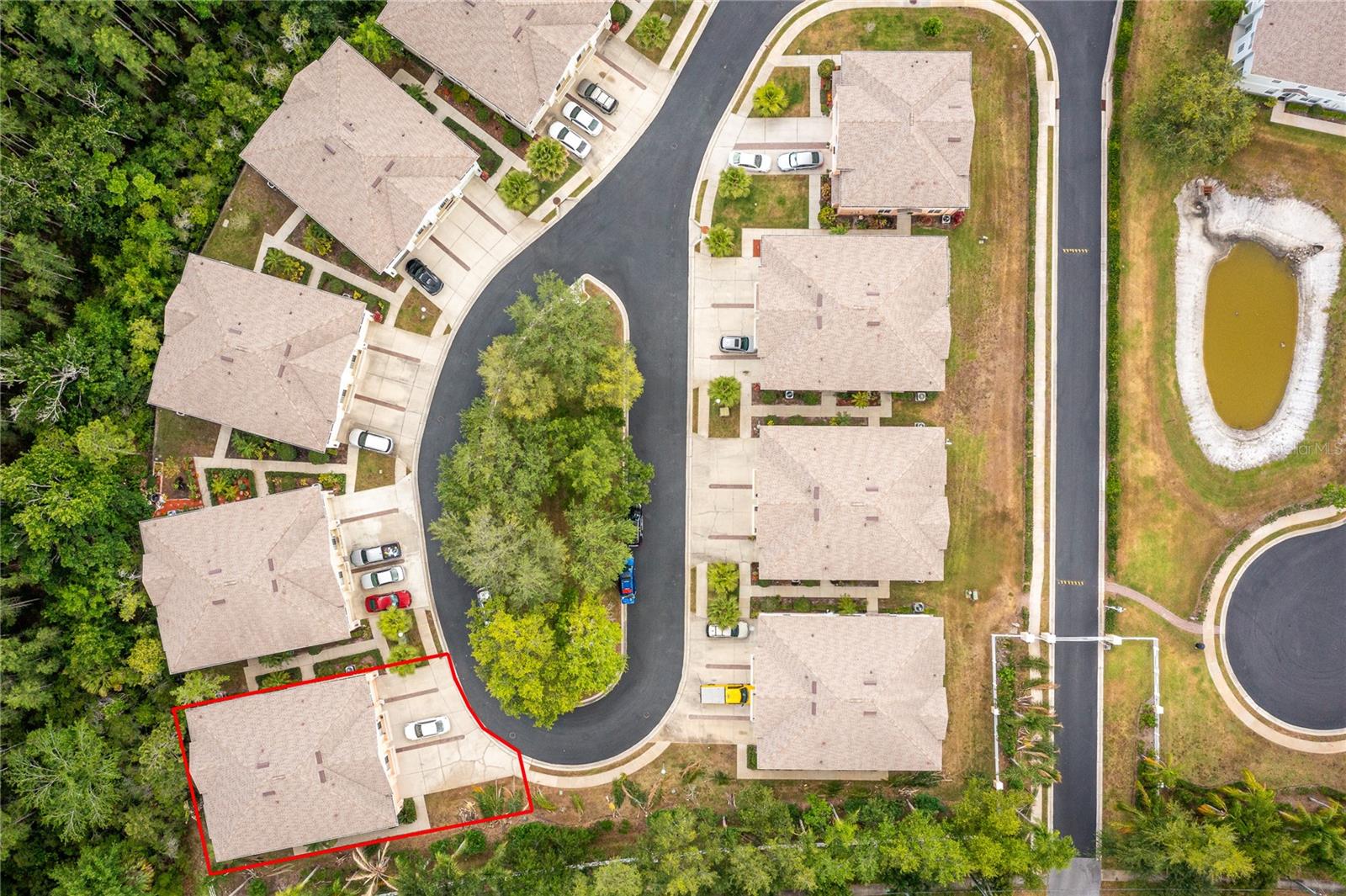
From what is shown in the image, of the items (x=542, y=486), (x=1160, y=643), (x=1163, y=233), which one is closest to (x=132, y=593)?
(x=542, y=486)

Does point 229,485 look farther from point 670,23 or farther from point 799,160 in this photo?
point 799,160

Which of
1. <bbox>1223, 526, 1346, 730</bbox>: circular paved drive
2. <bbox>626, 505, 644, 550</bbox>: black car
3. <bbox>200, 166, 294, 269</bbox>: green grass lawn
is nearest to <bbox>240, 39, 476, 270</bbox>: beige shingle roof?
<bbox>200, 166, 294, 269</bbox>: green grass lawn

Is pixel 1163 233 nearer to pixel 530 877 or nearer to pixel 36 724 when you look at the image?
pixel 530 877

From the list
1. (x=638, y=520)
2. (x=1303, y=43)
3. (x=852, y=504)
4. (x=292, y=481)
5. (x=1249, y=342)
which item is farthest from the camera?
(x=292, y=481)

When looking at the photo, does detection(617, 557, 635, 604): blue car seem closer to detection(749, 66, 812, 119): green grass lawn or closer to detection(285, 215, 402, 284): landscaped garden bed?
detection(285, 215, 402, 284): landscaped garden bed

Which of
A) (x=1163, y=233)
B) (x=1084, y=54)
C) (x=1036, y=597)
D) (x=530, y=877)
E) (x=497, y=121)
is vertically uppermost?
(x=1084, y=54)

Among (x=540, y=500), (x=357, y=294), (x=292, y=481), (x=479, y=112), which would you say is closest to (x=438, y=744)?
(x=540, y=500)

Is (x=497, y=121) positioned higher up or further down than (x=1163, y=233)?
higher up
